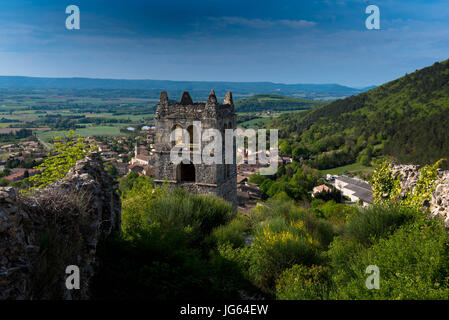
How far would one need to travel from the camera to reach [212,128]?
15.7 meters

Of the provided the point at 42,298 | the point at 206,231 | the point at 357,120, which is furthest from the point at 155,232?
the point at 357,120

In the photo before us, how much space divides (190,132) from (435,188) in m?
10.9

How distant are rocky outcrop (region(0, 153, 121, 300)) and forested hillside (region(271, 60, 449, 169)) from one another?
65.6m

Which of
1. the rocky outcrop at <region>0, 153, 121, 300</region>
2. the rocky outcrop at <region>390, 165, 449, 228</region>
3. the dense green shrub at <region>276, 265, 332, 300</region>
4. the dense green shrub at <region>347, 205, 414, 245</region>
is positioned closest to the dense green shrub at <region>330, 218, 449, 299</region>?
the dense green shrub at <region>276, 265, 332, 300</region>

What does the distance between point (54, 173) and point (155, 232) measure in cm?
483

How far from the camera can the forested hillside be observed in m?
70.4

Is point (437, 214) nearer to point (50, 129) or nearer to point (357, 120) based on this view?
point (50, 129)

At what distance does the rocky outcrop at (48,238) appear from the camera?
3980 mm

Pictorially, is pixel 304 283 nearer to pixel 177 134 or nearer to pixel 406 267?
pixel 406 267

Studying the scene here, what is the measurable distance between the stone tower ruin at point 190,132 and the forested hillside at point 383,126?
55858 millimetres

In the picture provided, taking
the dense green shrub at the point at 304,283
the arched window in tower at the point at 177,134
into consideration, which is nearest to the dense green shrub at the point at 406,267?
the dense green shrub at the point at 304,283

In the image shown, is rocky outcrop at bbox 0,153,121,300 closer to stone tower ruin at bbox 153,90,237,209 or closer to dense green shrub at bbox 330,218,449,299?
dense green shrub at bbox 330,218,449,299

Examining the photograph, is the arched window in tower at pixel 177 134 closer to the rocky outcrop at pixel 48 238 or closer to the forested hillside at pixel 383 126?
the rocky outcrop at pixel 48 238
